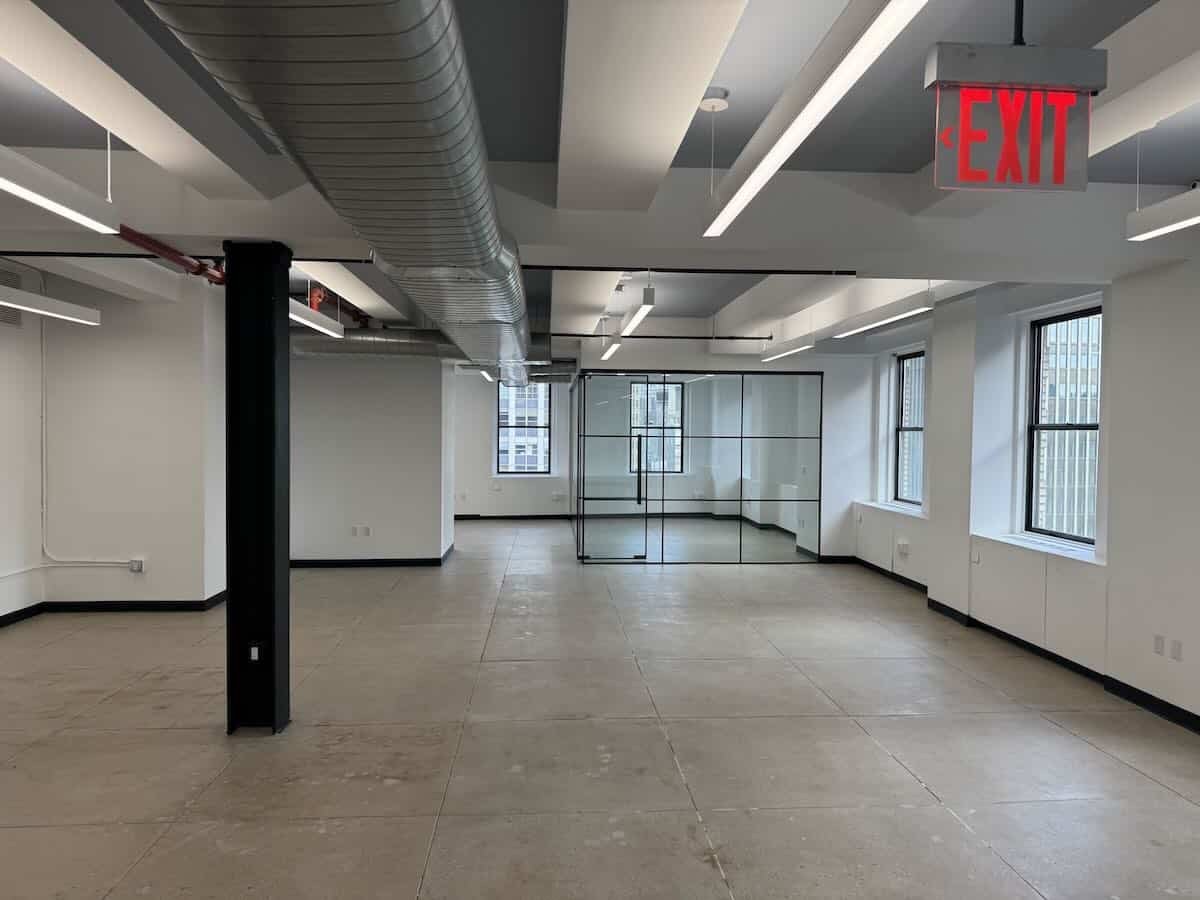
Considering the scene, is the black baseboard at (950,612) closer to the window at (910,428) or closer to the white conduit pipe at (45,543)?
the window at (910,428)

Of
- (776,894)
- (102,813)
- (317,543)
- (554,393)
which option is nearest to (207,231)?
(102,813)

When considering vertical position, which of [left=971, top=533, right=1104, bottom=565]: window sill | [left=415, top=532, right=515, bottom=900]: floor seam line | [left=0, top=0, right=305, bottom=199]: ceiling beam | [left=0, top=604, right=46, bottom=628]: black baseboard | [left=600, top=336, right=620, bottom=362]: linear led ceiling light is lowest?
[left=415, top=532, right=515, bottom=900]: floor seam line

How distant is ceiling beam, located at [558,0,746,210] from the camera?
89.4 inches

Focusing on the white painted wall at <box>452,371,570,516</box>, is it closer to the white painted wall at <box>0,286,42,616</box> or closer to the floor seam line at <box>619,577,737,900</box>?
the white painted wall at <box>0,286,42,616</box>

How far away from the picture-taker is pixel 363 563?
→ 31.8 ft

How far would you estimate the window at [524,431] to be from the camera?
15.3 m

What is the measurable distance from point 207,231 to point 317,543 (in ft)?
20.1

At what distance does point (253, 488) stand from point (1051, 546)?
598 cm

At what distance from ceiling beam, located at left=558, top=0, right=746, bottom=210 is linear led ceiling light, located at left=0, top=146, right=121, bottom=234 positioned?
6.73 feet

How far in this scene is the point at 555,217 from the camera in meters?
4.29

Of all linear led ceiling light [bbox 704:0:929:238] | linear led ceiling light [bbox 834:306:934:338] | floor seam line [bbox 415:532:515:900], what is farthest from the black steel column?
linear led ceiling light [bbox 834:306:934:338]

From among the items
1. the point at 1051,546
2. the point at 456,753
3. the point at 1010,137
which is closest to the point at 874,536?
the point at 1051,546

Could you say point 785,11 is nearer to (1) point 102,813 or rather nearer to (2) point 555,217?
(2) point 555,217

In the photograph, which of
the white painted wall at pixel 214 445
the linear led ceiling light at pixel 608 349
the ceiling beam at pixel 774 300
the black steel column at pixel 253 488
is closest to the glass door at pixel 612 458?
the linear led ceiling light at pixel 608 349
